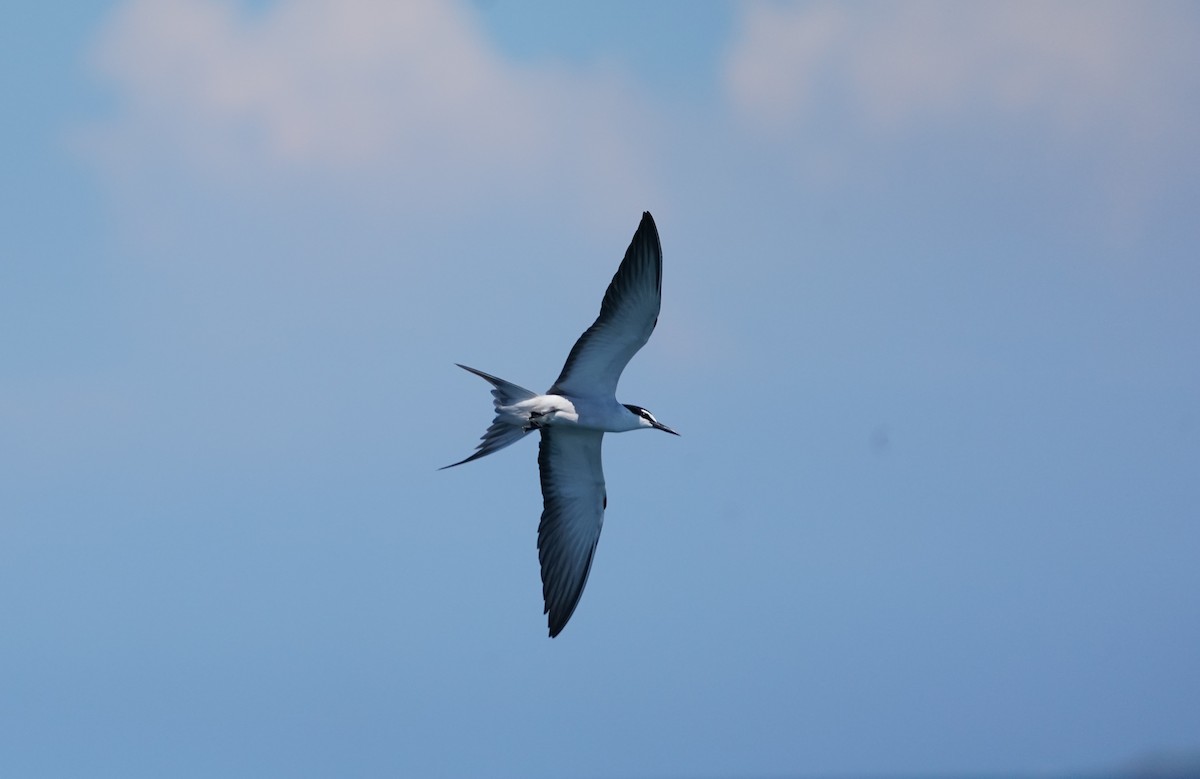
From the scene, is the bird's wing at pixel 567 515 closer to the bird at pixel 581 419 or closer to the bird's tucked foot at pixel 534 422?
the bird at pixel 581 419

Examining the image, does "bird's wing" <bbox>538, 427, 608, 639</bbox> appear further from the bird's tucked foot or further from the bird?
the bird's tucked foot

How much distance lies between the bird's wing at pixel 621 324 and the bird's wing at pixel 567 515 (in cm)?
96

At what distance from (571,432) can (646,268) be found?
282 cm

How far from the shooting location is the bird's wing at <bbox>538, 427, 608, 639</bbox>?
1962cm

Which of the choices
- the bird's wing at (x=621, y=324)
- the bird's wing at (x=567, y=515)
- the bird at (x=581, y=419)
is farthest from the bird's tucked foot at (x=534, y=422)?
the bird's wing at (x=567, y=515)

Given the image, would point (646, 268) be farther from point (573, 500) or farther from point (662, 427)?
point (573, 500)

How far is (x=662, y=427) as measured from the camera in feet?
63.7

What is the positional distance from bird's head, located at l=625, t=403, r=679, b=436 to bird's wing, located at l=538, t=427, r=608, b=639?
0.55m

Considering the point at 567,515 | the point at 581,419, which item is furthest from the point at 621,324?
the point at 567,515

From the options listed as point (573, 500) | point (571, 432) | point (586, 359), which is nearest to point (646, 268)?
point (586, 359)

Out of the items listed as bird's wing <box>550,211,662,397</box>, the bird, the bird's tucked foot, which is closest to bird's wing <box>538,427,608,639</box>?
the bird

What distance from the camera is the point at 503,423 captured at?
18.7 metres

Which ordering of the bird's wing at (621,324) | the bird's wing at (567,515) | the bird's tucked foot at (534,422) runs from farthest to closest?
the bird's wing at (567,515)
the bird's tucked foot at (534,422)
the bird's wing at (621,324)

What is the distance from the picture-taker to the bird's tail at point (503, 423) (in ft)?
60.7
